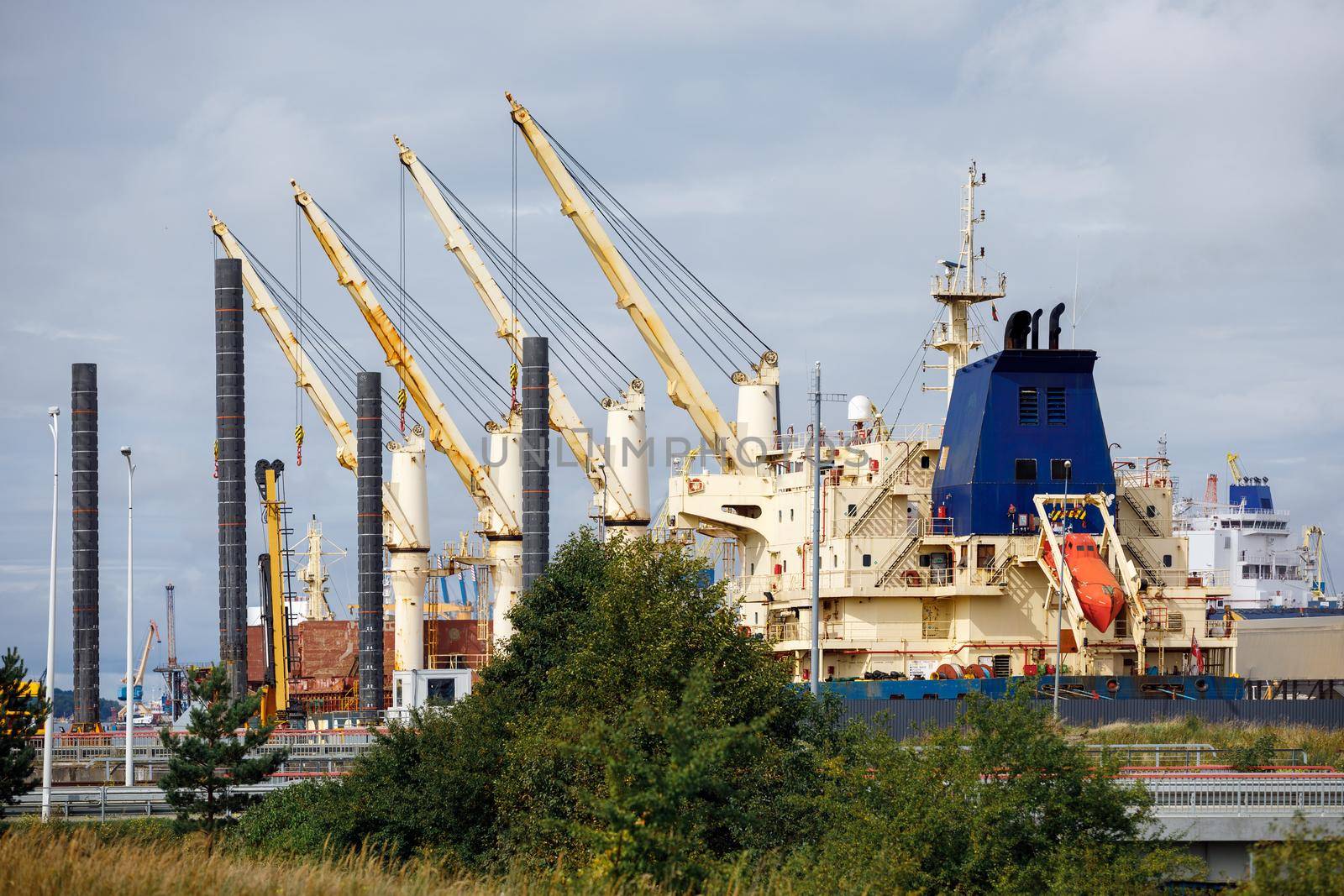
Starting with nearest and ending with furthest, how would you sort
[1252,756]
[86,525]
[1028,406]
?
1. [1252,756]
2. [1028,406]
3. [86,525]

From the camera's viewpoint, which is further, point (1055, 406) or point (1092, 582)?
point (1055, 406)

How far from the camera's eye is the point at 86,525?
6425cm

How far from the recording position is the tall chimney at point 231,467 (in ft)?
214

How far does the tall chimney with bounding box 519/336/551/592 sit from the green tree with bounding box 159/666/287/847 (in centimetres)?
2765

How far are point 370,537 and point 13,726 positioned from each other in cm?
3459

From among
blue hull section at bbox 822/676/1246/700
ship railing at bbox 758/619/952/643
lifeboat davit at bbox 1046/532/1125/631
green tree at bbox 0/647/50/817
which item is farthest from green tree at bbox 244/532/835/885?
lifeboat davit at bbox 1046/532/1125/631

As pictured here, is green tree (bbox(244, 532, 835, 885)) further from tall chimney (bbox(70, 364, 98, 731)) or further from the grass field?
tall chimney (bbox(70, 364, 98, 731))

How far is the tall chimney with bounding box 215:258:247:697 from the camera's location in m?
65.2

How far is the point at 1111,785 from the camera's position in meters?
24.8

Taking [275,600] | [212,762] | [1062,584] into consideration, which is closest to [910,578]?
[1062,584]

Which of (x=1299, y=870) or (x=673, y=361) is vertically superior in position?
(x=673, y=361)

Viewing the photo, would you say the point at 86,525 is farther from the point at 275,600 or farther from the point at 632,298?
the point at 632,298

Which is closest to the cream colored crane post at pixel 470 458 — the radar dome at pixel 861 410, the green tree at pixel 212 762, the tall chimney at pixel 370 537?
the tall chimney at pixel 370 537

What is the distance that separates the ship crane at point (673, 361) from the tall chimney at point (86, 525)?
→ 22.2 m
